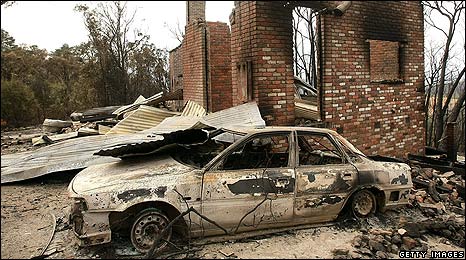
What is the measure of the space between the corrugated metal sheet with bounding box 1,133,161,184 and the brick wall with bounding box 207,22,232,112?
3.14 metres

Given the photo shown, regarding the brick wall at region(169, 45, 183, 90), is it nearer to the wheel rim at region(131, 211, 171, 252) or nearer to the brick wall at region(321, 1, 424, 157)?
the brick wall at region(321, 1, 424, 157)

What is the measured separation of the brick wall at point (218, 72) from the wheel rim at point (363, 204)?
5.64 m

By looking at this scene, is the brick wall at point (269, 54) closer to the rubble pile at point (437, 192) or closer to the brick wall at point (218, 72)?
the rubble pile at point (437, 192)

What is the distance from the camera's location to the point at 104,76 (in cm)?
2003

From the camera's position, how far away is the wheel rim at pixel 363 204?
4.56 metres

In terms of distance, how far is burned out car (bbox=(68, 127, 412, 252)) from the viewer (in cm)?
369

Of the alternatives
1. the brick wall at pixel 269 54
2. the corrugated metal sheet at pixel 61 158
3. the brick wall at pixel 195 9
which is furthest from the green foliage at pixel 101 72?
the brick wall at pixel 269 54

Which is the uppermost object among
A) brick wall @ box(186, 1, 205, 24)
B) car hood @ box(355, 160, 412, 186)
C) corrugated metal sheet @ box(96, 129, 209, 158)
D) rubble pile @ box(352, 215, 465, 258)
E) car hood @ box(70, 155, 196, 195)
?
brick wall @ box(186, 1, 205, 24)

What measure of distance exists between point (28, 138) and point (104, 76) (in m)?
8.75

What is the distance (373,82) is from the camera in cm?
796

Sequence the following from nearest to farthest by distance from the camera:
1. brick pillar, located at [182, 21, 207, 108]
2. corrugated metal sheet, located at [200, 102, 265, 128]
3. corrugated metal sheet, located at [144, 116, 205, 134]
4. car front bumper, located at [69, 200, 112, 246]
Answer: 1. car front bumper, located at [69, 200, 112, 246]
2. corrugated metal sheet, located at [200, 102, 265, 128]
3. corrugated metal sheet, located at [144, 116, 205, 134]
4. brick pillar, located at [182, 21, 207, 108]

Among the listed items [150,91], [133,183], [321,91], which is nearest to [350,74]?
[321,91]

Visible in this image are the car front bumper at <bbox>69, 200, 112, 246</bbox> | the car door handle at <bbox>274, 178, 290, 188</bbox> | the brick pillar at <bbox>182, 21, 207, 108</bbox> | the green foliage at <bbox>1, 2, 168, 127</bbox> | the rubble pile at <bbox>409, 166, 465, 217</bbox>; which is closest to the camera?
the car front bumper at <bbox>69, 200, 112, 246</bbox>

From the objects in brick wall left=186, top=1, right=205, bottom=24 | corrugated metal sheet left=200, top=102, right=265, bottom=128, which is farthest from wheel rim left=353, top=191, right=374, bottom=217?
brick wall left=186, top=1, right=205, bottom=24
